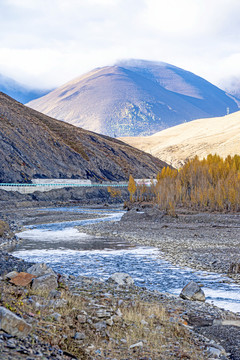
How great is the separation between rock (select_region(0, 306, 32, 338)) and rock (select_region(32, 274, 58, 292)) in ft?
12.2

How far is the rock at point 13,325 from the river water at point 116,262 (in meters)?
8.50

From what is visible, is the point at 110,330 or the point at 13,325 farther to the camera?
the point at 110,330

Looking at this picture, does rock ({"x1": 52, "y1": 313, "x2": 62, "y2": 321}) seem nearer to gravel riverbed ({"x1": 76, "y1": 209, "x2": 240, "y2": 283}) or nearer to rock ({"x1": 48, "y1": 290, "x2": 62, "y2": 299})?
rock ({"x1": 48, "y1": 290, "x2": 62, "y2": 299})

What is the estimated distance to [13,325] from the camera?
28.7 feet

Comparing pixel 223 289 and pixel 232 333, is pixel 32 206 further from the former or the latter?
pixel 232 333

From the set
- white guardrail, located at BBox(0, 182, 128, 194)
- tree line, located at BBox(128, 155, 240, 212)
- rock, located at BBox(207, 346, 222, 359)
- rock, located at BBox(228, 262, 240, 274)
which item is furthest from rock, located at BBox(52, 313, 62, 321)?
white guardrail, located at BBox(0, 182, 128, 194)

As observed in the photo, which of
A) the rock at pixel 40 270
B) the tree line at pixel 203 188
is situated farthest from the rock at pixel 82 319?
the tree line at pixel 203 188

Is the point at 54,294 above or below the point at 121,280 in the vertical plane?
above

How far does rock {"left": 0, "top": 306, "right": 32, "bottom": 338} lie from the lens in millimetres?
8648

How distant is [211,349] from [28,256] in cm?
1798

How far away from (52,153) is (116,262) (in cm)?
8455

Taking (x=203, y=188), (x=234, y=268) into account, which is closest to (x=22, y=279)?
(x=234, y=268)

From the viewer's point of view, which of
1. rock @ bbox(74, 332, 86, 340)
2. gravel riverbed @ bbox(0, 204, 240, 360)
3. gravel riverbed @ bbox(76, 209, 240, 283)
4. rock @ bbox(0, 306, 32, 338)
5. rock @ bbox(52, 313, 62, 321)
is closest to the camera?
rock @ bbox(0, 306, 32, 338)

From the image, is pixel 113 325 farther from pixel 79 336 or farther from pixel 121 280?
pixel 121 280
